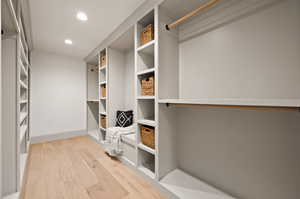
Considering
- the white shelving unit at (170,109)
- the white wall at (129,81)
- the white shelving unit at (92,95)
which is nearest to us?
the white shelving unit at (170,109)

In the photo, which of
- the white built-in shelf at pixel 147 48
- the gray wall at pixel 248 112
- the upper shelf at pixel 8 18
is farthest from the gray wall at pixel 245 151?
the upper shelf at pixel 8 18

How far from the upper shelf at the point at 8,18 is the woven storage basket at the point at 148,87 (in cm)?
138

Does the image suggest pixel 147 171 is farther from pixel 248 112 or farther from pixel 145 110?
pixel 248 112

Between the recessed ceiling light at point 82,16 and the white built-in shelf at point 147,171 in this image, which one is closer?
the white built-in shelf at point 147,171

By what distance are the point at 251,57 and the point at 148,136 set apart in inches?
54.3

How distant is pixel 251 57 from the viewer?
121 cm

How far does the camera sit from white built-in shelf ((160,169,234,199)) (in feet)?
4.24

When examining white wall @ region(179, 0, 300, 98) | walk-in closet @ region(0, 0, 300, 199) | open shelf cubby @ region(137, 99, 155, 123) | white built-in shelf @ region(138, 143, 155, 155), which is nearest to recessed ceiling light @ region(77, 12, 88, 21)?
walk-in closet @ region(0, 0, 300, 199)

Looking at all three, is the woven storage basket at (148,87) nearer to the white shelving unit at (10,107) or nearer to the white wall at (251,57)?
the white wall at (251,57)

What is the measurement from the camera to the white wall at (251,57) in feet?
3.40

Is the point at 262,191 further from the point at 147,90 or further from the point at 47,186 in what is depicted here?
the point at 47,186

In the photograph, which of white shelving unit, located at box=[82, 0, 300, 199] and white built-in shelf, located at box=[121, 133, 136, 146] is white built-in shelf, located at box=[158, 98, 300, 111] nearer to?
white shelving unit, located at box=[82, 0, 300, 199]

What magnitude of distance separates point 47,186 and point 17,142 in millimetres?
681

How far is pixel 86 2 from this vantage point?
1.62 metres
